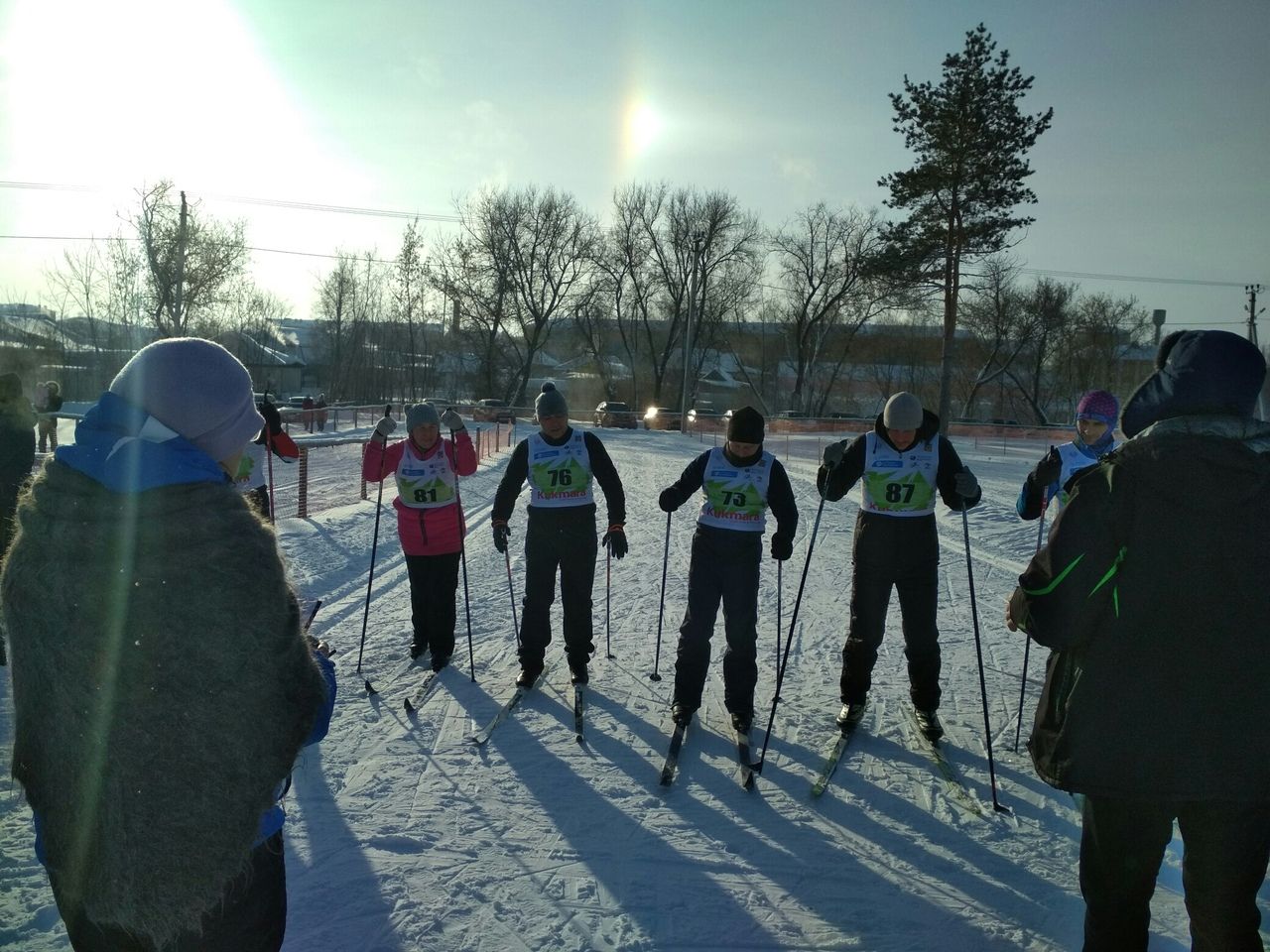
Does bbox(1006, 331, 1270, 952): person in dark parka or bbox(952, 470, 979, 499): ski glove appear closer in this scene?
bbox(1006, 331, 1270, 952): person in dark parka

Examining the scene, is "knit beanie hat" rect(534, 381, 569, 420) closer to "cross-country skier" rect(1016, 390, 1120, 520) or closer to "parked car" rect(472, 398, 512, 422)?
"cross-country skier" rect(1016, 390, 1120, 520)

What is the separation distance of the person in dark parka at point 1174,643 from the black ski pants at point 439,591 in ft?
15.2

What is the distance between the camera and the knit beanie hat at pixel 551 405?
18.7ft

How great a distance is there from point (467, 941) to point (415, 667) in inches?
129

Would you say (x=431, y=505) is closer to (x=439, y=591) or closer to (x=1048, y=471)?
(x=439, y=591)

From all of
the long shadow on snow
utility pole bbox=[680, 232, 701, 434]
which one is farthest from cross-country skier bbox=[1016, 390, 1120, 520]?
utility pole bbox=[680, 232, 701, 434]

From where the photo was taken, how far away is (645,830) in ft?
12.7

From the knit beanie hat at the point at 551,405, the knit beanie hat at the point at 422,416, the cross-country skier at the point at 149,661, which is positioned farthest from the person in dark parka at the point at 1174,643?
the knit beanie hat at the point at 422,416

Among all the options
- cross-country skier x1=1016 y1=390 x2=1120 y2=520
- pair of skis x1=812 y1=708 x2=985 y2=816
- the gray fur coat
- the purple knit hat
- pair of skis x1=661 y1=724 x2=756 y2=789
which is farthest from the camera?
the purple knit hat

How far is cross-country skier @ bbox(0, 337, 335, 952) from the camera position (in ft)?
4.79

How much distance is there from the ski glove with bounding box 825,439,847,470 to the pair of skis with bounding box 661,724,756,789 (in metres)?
1.69

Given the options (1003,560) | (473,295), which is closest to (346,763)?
(1003,560)

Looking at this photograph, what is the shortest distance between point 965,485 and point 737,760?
2065 millimetres

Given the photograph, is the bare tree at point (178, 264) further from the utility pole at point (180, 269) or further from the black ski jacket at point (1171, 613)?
the black ski jacket at point (1171, 613)
